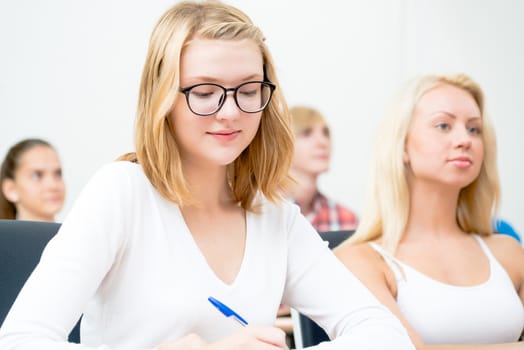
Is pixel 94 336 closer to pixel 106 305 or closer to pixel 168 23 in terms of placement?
pixel 106 305

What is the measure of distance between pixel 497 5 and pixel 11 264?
4.88 m

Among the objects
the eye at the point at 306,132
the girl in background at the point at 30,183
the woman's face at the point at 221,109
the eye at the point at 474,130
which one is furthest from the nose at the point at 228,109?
the eye at the point at 306,132

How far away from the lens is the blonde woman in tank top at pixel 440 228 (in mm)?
1840

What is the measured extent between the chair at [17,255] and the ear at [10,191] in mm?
2297

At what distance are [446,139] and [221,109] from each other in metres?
0.85

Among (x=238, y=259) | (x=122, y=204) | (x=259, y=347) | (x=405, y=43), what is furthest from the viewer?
(x=405, y=43)

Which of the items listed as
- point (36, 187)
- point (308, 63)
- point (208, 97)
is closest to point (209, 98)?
point (208, 97)

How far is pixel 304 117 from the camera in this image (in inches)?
192

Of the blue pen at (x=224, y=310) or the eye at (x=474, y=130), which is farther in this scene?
the eye at (x=474, y=130)

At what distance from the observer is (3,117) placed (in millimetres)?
4660

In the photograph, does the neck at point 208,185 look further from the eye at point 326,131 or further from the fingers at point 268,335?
the eye at point 326,131

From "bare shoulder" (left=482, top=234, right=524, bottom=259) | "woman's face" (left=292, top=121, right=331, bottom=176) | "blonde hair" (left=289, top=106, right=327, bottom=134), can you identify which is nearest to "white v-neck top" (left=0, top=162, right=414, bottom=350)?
"bare shoulder" (left=482, top=234, right=524, bottom=259)

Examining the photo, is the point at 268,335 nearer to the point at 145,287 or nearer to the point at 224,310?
the point at 224,310

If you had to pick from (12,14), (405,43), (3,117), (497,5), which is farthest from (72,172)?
(497,5)
